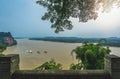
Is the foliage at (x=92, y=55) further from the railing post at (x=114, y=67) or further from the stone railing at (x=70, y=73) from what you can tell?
the railing post at (x=114, y=67)

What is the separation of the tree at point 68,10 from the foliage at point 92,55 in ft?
21.1

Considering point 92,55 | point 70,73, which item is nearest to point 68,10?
point 70,73

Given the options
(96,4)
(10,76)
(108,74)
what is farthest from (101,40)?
(10,76)

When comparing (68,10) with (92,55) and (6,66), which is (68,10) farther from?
(92,55)

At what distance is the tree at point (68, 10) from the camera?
1159cm

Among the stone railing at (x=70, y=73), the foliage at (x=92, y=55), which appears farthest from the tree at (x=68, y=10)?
the foliage at (x=92, y=55)

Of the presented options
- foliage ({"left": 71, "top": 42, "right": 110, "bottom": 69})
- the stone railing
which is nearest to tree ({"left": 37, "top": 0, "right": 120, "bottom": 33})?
the stone railing

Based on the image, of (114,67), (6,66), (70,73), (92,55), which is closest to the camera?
(6,66)

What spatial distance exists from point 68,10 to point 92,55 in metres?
7.31

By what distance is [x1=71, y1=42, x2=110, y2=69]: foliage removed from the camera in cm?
1831

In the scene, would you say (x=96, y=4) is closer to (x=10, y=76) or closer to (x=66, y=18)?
(x=66, y=18)

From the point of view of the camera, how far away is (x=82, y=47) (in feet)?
65.5

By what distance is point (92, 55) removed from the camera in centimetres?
1850

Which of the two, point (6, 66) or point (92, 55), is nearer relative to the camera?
point (6, 66)
